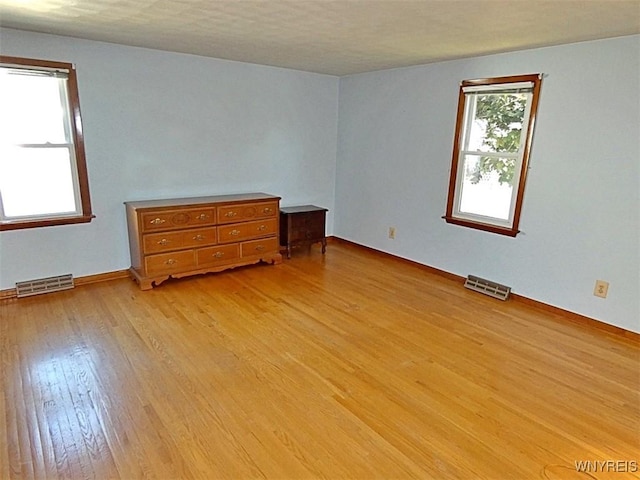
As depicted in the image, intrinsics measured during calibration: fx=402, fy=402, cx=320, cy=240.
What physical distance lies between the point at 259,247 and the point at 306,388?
2.24 metres

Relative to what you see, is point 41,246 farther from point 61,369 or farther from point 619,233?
point 619,233

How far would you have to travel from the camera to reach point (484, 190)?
12.7 ft

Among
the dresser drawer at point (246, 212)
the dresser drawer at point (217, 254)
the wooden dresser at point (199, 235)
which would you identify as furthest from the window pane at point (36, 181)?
the dresser drawer at point (246, 212)

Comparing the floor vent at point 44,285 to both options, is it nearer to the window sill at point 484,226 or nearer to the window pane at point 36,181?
the window pane at point 36,181

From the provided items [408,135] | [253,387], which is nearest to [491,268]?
[408,135]

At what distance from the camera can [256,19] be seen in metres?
2.59

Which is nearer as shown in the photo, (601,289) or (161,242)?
(601,289)

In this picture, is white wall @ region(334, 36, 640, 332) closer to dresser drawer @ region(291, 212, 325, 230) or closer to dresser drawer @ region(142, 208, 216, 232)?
dresser drawer @ region(291, 212, 325, 230)

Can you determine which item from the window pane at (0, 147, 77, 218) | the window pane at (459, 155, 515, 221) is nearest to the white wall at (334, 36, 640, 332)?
the window pane at (459, 155, 515, 221)

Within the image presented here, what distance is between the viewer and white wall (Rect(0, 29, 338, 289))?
3.46 metres

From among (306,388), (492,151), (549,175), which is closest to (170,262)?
(306,388)

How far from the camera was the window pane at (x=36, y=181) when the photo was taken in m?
3.30

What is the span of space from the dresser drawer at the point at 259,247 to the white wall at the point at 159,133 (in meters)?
0.69

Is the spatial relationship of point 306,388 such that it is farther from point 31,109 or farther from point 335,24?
point 31,109
